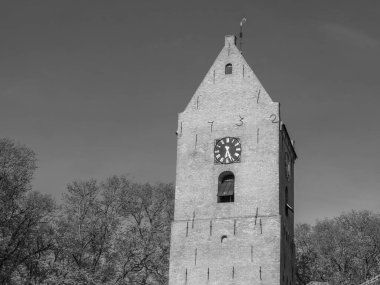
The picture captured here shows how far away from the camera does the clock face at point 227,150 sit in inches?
1250

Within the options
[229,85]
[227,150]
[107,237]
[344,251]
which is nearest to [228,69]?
[229,85]

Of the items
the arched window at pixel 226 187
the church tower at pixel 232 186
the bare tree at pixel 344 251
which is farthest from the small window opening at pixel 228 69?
the bare tree at pixel 344 251

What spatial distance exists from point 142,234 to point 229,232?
Result: 36.2 ft

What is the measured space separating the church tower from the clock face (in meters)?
0.04

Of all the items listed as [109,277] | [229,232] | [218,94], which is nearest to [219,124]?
[218,94]

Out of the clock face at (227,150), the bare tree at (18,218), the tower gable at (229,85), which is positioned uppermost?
the tower gable at (229,85)

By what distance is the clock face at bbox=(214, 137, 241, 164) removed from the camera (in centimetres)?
3175

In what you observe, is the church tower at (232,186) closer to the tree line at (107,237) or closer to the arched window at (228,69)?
the arched window at (228,69)

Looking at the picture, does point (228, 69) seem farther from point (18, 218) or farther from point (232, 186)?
point (18, 218)

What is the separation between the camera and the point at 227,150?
32.0 meters

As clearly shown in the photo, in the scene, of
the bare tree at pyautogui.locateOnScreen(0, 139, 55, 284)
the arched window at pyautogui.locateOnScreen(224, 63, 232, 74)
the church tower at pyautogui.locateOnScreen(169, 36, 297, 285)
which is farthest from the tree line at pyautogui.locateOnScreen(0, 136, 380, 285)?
the arched window at pyautogui.locateOnScreen(224, 63, 232, 74)

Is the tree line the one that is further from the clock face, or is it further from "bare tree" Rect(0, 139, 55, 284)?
the clock face

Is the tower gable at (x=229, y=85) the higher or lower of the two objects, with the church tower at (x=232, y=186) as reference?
higher

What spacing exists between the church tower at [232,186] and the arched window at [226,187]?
0.14 feet
